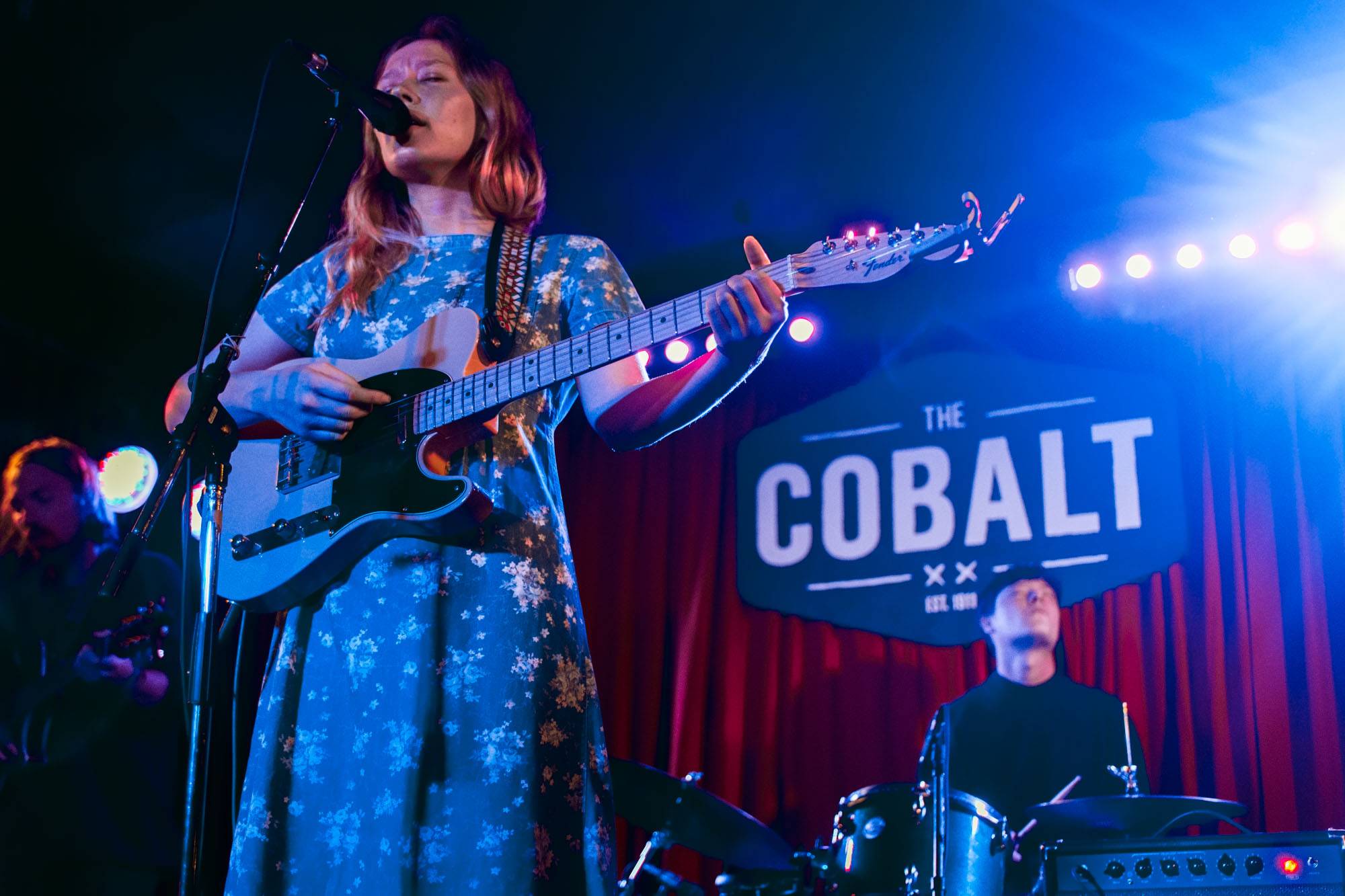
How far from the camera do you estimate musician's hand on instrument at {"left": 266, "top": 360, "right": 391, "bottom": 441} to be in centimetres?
187

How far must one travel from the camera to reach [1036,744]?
16.6ft

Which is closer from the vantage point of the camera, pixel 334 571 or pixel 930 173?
pixel 334 571

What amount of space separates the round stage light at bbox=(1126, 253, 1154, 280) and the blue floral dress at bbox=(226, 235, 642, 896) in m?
4.54

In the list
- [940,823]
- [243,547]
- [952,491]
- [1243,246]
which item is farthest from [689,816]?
[1243,246]

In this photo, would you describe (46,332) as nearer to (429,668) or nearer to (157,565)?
(157,565)

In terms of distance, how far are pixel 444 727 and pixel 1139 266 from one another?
489 centimetres

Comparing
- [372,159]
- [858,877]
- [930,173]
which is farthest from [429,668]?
[930,173]

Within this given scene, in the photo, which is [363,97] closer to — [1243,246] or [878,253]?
[878,253]

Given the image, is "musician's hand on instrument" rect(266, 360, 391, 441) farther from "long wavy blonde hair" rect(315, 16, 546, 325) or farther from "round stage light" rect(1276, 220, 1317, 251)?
"round stage light" rect(1276, 220, 1317, 251)

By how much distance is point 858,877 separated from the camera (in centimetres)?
418

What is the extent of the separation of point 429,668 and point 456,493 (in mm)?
234

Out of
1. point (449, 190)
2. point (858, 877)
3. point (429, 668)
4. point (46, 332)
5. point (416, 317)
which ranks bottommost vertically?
point (858, 877)

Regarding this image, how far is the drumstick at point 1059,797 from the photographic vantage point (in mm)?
3852

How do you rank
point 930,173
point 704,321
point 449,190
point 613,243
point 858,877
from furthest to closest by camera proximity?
point 613,243
point 930,173
point 858,877
point 449,190
point 704,321
